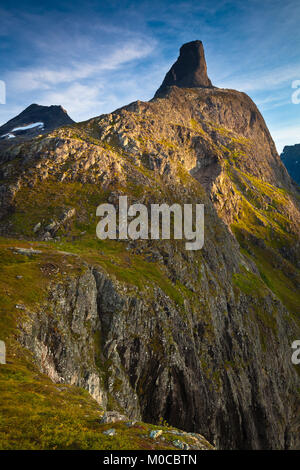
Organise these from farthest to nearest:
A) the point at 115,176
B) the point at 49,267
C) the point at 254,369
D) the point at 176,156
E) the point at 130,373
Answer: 1. the point at 176,156
2. the point at 115,176
3. the point at 254,369
4. the point at 130,373
5. the point at 49,267

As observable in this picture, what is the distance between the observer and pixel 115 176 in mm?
77812

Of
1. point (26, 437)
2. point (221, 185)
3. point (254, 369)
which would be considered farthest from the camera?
point (221, 185)

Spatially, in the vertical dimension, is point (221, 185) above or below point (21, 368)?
above

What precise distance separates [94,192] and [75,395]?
57.9m

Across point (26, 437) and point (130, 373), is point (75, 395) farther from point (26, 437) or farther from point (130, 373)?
A: point (130, 373)

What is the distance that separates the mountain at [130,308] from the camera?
1056 inches

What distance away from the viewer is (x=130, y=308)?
137 feet

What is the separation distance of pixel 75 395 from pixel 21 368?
473 centimetres

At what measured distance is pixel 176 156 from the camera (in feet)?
384

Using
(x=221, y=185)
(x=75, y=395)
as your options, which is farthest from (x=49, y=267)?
(x=221, y=185)

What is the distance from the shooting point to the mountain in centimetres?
2681

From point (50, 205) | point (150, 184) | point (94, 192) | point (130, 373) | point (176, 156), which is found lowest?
point (130, 373)
